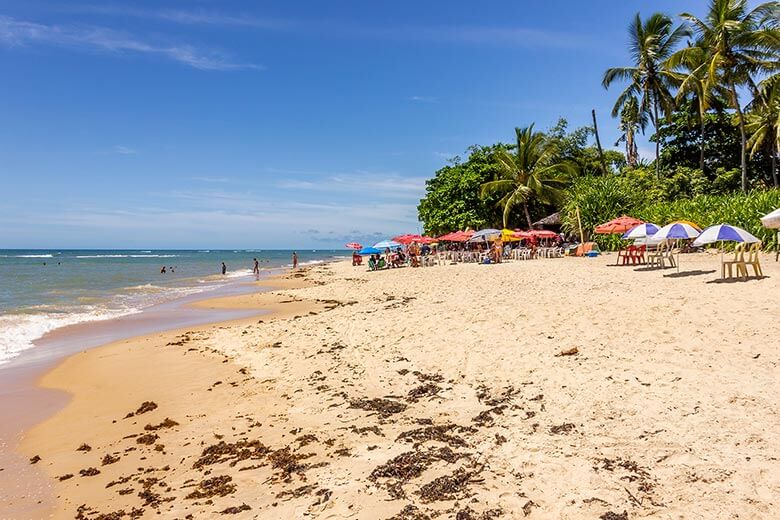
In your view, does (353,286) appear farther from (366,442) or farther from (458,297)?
(366,442)

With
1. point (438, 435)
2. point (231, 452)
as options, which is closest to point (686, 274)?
point (438, 435)

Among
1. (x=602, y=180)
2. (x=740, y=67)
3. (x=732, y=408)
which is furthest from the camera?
(x=602, y=180)

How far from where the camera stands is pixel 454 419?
5.70 metres

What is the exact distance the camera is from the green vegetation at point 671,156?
2305 cm

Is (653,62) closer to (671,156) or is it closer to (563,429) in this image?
(671,156)

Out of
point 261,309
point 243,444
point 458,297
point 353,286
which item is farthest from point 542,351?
point 353,286

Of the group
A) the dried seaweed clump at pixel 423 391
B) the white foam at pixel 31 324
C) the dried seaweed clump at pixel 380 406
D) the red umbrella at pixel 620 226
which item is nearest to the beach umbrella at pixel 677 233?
the red umbrella at pixel 620 226

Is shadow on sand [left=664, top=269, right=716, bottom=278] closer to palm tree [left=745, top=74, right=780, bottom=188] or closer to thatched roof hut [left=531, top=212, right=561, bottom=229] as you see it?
palm tree [left=745, top=74, right=780, bottom=188]

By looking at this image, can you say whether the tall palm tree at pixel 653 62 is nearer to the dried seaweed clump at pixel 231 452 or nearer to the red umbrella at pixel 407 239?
the red umbrella at pixel 407 239

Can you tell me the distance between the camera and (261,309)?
18.1 meters

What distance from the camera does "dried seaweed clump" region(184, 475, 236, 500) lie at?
449 cm

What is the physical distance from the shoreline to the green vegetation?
19.9 m

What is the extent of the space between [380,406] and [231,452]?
1917 mm

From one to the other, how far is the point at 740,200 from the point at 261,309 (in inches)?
806
